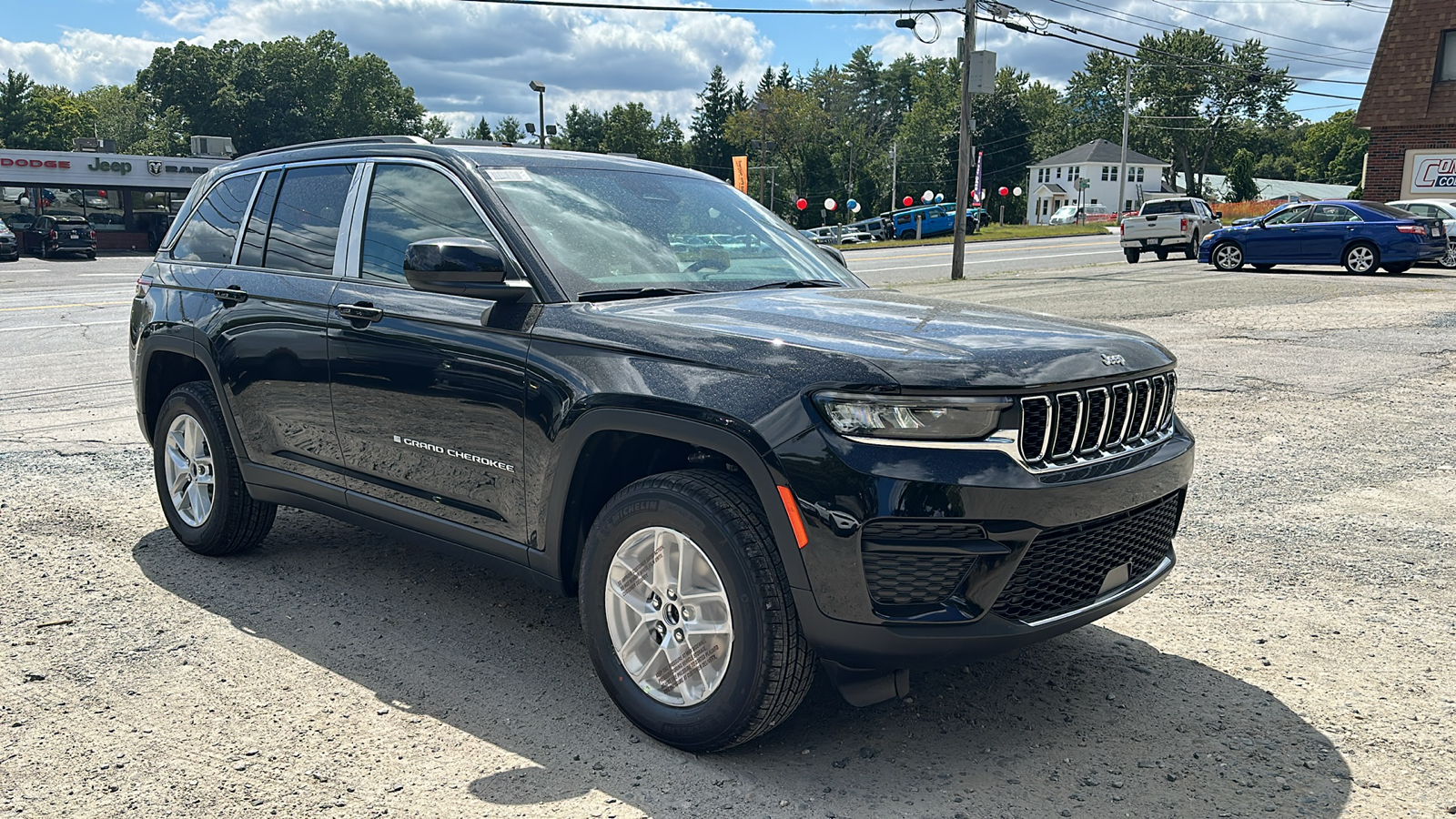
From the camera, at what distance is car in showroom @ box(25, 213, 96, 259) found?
125 ft

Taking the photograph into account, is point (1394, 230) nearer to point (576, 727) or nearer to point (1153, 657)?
point (1153, 657)

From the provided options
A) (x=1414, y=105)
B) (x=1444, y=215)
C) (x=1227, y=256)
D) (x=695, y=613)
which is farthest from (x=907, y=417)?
(x=1414, y=105)

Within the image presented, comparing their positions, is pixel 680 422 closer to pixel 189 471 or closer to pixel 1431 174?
pixel 189 471

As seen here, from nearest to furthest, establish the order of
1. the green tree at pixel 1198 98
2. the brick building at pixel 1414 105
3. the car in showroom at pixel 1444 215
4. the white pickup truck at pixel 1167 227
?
the car in showroom at pixel 1444 215 < the white pickup truck at pixel 1167 227 < the brick building at pixel 1414 105 < the green tree at pixel 1198 98

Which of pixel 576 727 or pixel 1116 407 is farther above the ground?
pixel 1116 407

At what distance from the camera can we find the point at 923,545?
2.87 meters

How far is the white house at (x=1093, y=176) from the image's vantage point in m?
103

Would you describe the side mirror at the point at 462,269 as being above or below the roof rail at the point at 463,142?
below

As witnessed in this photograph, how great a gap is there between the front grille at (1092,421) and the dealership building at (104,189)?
46.9 meters

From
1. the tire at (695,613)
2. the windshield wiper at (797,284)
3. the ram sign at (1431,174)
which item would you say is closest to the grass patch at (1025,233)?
the ram sign at (1431,174)

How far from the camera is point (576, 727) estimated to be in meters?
3.50

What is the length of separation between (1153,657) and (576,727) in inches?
82.2

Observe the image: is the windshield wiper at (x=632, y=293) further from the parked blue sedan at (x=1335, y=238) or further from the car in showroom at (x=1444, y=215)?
the car in showroom at (x=1444, y=215)

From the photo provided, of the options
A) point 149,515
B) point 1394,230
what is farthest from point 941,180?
point 149,515
